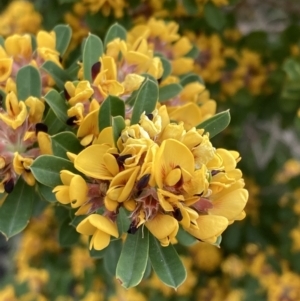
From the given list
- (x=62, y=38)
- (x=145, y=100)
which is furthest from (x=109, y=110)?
(x=62, y=38)

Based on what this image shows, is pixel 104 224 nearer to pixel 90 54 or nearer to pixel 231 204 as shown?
pixel 231 204

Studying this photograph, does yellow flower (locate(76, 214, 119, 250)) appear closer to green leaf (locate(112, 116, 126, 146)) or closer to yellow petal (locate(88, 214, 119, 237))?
yellow petal (locate(88, 214, 119, 237))

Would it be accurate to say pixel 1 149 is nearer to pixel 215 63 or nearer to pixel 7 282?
pixel 215 63

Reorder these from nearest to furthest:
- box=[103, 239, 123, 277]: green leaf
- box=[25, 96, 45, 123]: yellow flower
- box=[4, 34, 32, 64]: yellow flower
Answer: box=[25, 96, 45, 123]: yellow flower < box=[4, 34, 32, 64]: yellow flower < box=[103, 239, 123, 277]: green leaf

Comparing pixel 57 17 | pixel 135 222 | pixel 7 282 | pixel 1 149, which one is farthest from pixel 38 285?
pixel 135 222

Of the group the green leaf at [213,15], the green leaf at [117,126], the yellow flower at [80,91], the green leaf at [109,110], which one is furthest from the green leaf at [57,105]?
the green leaf at [213,15]

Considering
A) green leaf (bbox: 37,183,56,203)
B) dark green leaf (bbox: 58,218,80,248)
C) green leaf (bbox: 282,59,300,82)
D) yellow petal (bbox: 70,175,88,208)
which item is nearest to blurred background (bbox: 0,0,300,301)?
green leaf (bbox: 282,59,300,82)

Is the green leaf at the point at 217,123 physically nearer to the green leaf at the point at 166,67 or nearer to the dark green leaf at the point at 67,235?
the green leaf at the point at 166,67
